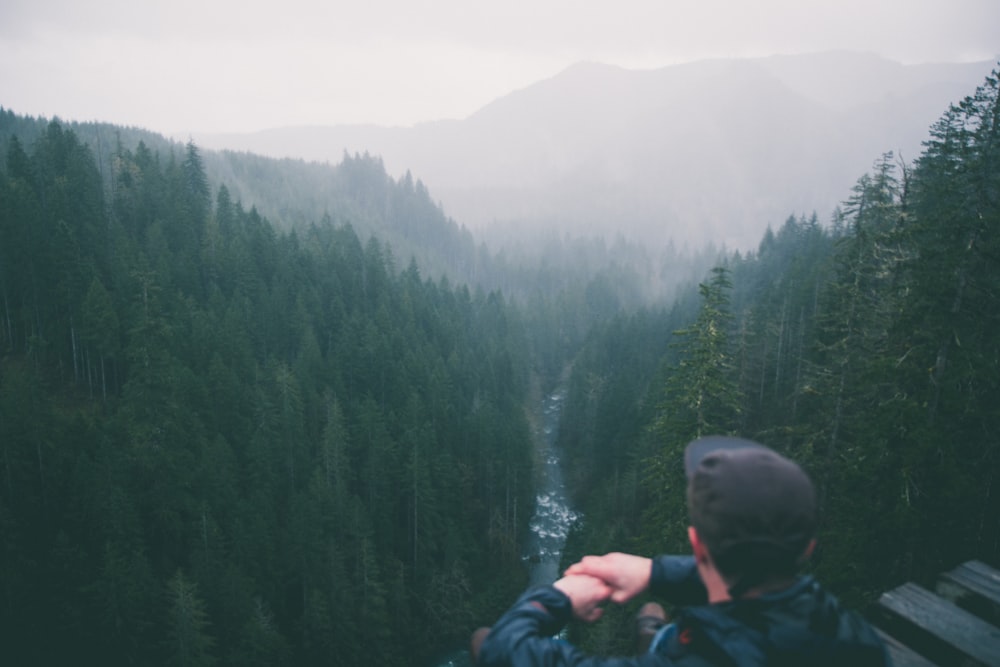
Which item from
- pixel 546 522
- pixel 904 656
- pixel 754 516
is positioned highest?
pixel 754 516

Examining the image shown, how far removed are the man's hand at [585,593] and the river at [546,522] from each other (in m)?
33.3

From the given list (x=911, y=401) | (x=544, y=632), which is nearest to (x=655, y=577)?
(x=544, y=632)

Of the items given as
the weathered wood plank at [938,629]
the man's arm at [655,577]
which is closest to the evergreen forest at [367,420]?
the weathered wood plank at [938,629]

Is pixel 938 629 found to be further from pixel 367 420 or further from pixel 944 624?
pixel 367 420

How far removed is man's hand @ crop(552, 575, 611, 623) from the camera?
101 inches

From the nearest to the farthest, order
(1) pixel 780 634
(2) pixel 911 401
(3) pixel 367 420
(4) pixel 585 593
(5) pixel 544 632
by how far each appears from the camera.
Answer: (1) pixel 780 634, (5) pixel 544 632, (4) pixel 585 593, (2) pixel 911 401, (3) pixel 367 420

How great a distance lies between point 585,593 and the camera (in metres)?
2.59

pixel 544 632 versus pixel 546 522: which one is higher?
pixel 544 632

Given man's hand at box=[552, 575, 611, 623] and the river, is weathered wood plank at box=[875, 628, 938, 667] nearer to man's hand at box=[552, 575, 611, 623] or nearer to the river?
man's hand at box=[552, 575, 611, 623]

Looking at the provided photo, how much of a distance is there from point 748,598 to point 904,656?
1996mm

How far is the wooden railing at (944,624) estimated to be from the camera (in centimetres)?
299

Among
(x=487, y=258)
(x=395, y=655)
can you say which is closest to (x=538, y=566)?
(x=395, y=655)

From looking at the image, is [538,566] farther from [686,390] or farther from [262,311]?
[262,311]

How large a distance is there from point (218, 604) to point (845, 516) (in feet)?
106
